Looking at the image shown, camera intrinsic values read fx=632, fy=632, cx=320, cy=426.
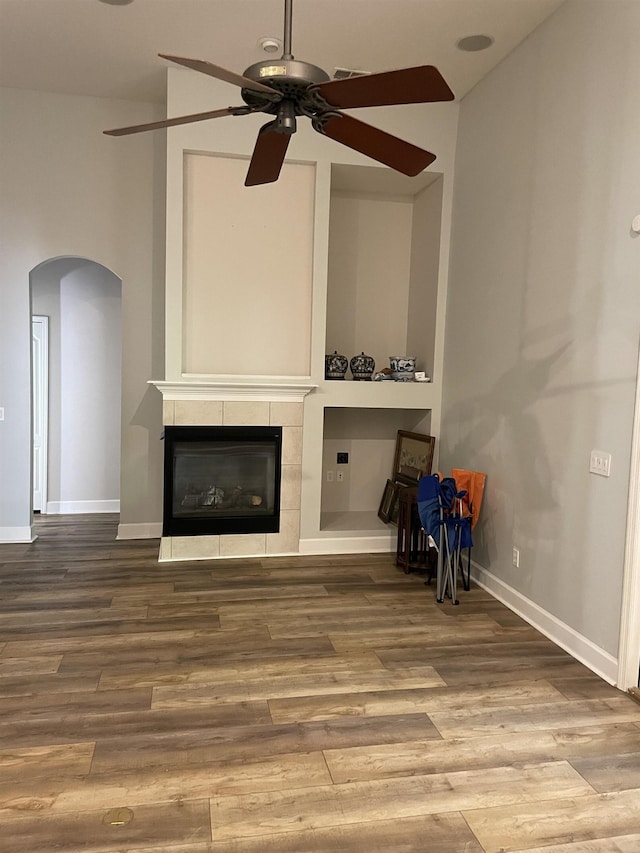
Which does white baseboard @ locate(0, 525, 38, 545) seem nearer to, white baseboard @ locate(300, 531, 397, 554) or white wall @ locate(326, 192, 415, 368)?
white baseboard @ locate(300, 531, 397, 554)

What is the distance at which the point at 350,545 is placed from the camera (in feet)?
16.3

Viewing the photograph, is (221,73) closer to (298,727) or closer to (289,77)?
(289,77)

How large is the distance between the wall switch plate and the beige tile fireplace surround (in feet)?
7.36

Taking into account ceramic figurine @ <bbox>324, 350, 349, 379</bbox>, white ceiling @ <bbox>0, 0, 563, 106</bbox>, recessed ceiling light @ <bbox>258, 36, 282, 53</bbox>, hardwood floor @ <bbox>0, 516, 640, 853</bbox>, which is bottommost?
hardwood floor @ <bbox>0, 516, 640, 853</bbox>

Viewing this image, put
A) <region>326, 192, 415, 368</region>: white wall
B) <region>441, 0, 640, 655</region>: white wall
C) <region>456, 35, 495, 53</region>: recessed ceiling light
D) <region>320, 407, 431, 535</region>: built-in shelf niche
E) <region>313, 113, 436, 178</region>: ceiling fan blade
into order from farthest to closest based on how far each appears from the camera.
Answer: <region>320, 407, 431, 535</region>: built-in shelf niche, <region>326, 192, 415, 368</region>: white wall, <region>456, 35, 495, 53</region>: recessed ceiling light, <region>441, 0, 640, 655</region>: white wall, <region>313, 113, 436, 178</region>: ceiling fan blade

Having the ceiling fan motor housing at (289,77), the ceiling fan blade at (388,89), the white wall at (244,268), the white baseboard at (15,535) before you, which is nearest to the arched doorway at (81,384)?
the white baseboard at (15,535)

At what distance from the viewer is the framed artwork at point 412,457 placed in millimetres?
4988

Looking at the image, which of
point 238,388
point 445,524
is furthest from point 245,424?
point 445,524

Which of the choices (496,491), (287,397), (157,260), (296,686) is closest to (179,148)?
(157,260)

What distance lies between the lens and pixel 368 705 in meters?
2.73

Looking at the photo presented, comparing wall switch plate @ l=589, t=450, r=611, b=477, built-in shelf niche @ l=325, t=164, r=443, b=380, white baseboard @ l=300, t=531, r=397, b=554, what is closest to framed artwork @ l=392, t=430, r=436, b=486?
white baseboard @ l=300, t=531, r=397, b=554

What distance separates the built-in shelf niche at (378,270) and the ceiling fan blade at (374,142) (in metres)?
2.75

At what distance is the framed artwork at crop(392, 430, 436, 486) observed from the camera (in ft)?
16.4

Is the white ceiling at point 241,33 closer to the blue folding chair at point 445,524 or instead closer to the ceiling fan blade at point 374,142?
the ceiling fan blade at point 374,142
